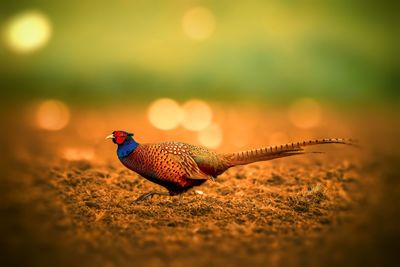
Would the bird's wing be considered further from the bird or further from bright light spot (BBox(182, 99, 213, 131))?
bright light spot (BBox(182, 99, 213, 131))

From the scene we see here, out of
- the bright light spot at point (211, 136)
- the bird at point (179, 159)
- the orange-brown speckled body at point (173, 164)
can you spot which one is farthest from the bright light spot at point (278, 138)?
the orange-brown speckled body at point (173, 164)

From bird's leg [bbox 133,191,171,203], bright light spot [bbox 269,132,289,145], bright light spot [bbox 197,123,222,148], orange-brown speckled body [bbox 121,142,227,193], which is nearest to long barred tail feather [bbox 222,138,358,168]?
orange-brown speckled body [bbox 121,142,227,193]

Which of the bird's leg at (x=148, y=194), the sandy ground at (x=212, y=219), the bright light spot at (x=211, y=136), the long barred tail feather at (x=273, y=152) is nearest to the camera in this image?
the sandy ground at (x=212, y=219)

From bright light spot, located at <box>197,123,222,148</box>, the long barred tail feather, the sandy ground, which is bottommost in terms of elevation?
the sandy ground

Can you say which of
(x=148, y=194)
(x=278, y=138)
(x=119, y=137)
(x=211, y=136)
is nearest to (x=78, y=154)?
(x=119, y=137)

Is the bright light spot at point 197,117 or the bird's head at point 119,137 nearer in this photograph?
the bird's head at point 119,137

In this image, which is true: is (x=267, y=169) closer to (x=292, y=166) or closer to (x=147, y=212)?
(x=292, y=166)

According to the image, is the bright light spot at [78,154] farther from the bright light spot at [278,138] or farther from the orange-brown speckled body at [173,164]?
the bright light spot at [278,138]
